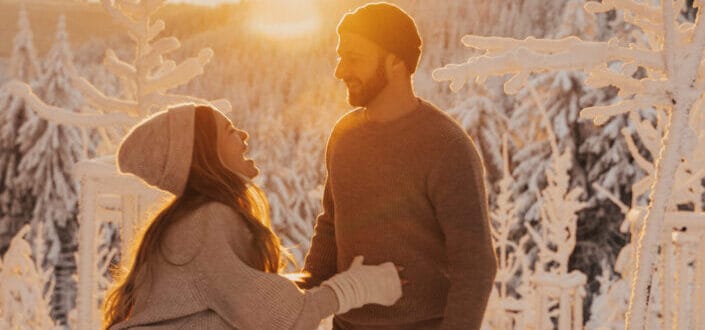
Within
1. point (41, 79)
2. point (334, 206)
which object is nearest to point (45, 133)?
point (41, 79)

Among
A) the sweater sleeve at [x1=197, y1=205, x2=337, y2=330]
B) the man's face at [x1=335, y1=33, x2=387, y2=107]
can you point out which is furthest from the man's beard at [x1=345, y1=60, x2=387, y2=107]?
the sweater sleeve at [x1=197, y1=205, x2=337, y2=330]

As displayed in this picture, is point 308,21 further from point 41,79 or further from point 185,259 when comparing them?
point 185,259

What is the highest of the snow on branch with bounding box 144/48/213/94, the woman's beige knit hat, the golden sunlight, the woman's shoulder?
the golden sunlight

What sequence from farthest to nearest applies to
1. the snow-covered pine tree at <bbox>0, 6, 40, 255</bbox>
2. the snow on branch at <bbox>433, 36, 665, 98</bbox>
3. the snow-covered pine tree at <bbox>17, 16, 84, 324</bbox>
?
the snow-covered pine tree at <bbox>17, 16, 84, 324</bbox> < the snow-covered pine tree at <bbox>0, 6, 40, 255</bbox> < the snow on branch at <bbox>433, 36, 665, 98</bbox>

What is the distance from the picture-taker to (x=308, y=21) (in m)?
27.1

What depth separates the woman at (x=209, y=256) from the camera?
2393 millimetres

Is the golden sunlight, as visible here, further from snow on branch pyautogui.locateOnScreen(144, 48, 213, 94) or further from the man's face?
the man's face

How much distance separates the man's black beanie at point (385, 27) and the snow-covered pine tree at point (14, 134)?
20184mm

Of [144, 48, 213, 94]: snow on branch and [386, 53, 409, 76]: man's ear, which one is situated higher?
[386, 53, 409, 76]: man's ear

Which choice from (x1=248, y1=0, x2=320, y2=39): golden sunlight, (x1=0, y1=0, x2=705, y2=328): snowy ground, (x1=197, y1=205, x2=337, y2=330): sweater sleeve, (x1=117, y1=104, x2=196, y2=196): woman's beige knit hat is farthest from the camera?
(x1=248, y1=0, x2=320, y2=39): golden sunlight

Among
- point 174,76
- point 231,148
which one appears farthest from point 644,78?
point 174,76

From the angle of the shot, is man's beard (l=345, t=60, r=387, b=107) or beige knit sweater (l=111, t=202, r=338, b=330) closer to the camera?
beige knit sweater (l=111, t=202, r=338, b=330)

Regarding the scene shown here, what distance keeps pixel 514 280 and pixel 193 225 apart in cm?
1738

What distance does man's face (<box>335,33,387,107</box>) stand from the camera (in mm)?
2588
